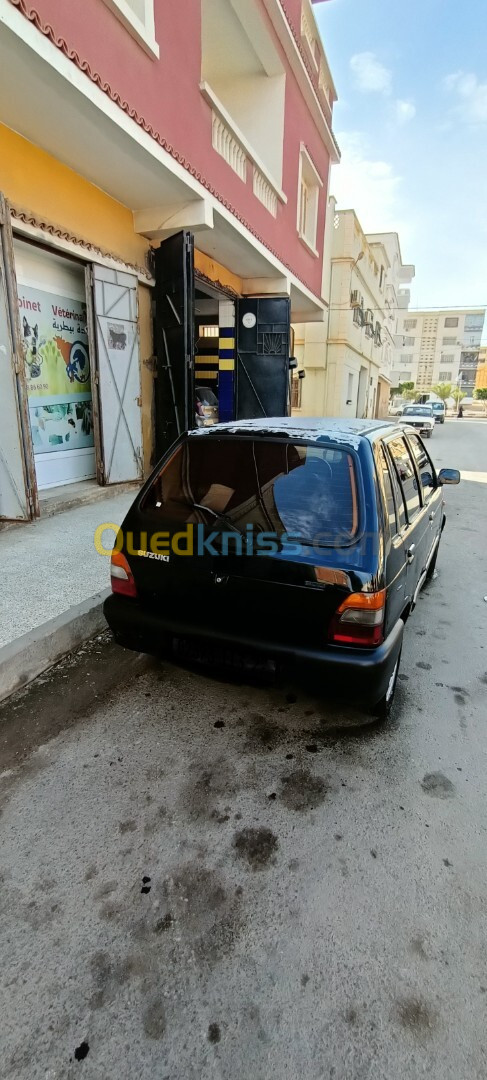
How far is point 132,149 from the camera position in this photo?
5297 millimetres

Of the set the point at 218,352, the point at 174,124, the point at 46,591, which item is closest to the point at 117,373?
the point at 174,124

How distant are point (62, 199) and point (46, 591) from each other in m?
4.62

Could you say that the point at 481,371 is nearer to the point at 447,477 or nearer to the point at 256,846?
the point at 447,477

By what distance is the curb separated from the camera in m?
3.01

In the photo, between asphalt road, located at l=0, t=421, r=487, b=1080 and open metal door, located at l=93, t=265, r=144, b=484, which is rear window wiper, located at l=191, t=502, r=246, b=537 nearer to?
asphalt road, located at l=0, t=421, r=487, b=1080

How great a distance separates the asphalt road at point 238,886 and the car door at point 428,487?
1559 millimetres

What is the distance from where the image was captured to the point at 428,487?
4281 millimetres

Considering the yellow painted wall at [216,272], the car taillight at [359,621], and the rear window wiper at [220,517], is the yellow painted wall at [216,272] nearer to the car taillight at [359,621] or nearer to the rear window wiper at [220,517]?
the rear window wiper at [220,517]

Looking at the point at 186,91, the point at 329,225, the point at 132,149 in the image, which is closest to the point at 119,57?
the point at 132,149

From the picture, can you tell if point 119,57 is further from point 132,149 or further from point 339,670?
point 339,670

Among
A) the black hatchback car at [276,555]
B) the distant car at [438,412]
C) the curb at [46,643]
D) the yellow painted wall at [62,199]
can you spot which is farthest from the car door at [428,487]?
the distant car at [438,412]

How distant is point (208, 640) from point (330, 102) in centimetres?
1467

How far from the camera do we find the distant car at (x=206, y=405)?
10725 mm

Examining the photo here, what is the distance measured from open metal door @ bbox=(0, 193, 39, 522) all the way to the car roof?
10.0 feet
